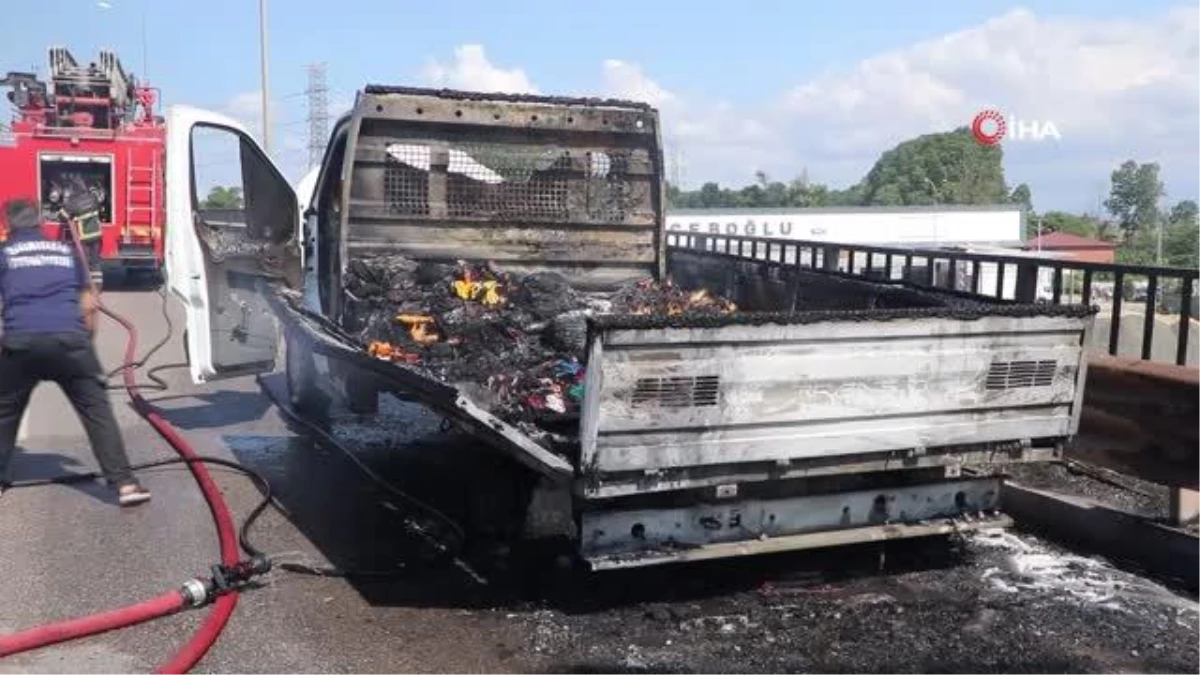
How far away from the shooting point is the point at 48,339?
6.11m

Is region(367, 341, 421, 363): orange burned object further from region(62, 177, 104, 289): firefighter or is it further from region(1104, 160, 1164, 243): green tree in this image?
region(1104, 160, 1164, 243): green tree

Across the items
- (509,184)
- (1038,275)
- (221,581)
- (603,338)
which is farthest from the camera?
(509,184)

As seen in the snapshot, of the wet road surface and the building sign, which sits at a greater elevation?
the building sign

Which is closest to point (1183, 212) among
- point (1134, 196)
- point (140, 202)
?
point (1134, 196)

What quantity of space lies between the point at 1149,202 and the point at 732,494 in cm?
7064

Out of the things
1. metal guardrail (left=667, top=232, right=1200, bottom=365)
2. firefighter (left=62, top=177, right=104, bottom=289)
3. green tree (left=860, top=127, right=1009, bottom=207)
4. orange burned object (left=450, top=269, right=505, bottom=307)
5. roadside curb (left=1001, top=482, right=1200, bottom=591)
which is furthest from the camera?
green tree (left=860, top=127, right=1009, bottom=207)

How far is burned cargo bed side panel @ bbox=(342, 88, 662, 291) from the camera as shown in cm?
754

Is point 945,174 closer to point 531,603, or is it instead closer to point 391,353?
point 391,353

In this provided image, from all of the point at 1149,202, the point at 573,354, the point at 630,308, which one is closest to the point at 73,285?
the point at 573,354

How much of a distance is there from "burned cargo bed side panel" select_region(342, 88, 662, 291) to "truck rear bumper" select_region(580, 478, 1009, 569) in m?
3.71

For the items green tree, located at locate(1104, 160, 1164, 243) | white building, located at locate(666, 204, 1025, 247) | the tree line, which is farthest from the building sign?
green tree, located at locate(1104, 160, 1164, 243)

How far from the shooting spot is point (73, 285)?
20.7 ft

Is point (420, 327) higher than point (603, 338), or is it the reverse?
point (603, 338)

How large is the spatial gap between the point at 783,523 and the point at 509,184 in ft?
13.5
